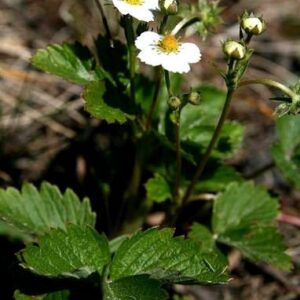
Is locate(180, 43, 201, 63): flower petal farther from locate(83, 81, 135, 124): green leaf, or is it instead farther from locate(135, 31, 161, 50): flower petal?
locate(83, 81, 135, 124): green leaf

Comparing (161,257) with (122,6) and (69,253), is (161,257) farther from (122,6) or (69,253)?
(122,6)

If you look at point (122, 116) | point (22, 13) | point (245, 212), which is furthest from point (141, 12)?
point (22, 13)

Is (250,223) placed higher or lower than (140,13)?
lower

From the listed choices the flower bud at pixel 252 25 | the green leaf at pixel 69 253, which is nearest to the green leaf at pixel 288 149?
the flower bud at pixel 252 25

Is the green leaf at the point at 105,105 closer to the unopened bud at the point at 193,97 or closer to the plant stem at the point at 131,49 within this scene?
the plant stem at the point at 131,49

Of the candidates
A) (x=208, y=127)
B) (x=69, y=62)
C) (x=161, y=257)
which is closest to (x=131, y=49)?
(x=69, y=62)

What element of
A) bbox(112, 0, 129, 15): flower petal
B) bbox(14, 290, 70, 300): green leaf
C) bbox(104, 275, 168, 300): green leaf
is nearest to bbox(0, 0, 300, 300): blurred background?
bbox(14, 290, 70, 300): green leaf
